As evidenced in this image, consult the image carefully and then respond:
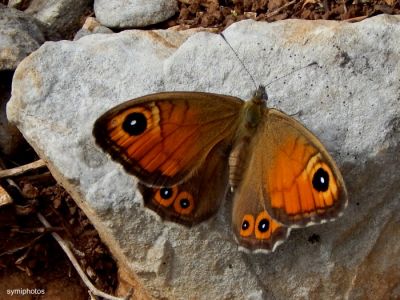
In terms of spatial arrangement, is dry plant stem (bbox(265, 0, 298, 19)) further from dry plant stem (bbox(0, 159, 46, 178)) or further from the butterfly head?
dry plant stem (bbox(0, 159, 46, 178))

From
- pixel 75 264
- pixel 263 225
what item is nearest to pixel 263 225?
pixel 263 225

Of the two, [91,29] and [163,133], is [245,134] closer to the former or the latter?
[163,133]

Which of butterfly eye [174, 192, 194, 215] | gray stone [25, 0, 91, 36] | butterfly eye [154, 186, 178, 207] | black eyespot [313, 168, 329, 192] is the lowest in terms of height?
butterfly eye [174, 192, 194, 215]

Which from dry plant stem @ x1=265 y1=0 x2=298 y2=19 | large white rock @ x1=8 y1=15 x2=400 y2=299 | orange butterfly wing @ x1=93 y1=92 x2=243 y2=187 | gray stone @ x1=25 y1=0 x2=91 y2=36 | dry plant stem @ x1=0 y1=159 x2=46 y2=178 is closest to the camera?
orange butterfly wing @ x1=93 y1=92 x2=243 y2=187

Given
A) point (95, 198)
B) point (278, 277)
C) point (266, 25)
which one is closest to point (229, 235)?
point (278, 277)

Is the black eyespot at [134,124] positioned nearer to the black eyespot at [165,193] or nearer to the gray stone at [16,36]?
the black eyespot at [165,193]

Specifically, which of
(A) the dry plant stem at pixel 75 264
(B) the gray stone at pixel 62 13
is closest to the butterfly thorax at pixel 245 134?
(A) the dry plant stem at pixel 75 264

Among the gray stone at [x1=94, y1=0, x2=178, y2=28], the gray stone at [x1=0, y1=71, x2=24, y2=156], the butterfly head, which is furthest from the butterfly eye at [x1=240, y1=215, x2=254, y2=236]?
the gray stone at [x1=94, y1=0, x2=178, y2=28]
